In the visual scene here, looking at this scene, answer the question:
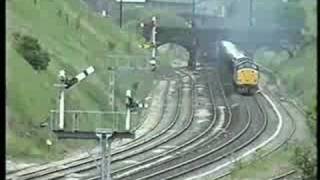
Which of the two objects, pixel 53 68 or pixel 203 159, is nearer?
pixel 203 159

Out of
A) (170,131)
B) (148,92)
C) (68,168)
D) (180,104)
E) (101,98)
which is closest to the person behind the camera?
(68,168)

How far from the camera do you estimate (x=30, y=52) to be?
64.6 ft

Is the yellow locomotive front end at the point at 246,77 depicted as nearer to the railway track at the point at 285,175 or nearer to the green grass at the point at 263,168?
the green grass at the point at 263,168

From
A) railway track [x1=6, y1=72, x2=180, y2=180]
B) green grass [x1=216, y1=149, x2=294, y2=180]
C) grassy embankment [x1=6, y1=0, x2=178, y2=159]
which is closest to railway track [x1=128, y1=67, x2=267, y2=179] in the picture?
green grass [x1=216, y1=149, x2=294, y2=180]

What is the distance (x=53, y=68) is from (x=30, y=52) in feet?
3.43

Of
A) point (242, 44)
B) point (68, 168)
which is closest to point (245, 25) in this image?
point (242, 44)

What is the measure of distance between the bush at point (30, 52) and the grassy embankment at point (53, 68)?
0.24 meters

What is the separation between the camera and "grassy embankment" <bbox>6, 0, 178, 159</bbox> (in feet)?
49.2

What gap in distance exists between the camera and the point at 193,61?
139 feet

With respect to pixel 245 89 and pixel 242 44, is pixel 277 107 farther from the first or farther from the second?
pixel 242 44

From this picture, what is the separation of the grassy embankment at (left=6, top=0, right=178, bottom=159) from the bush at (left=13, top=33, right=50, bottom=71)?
243mm

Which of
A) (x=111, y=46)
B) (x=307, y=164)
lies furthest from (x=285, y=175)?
(x=111, y=46)

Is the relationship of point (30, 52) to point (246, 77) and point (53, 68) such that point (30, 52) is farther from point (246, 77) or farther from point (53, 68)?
point (246, 77)

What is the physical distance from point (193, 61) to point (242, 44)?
123 inches
